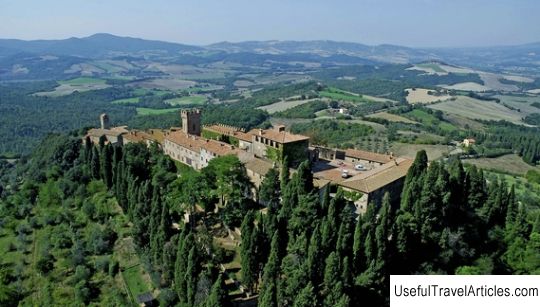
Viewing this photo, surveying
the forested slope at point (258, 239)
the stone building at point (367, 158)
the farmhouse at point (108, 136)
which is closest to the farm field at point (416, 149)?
the stone building at point (367, 158)

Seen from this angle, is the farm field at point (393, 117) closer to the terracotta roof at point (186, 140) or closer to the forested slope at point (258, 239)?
the terracotta roof at point (186, 140)

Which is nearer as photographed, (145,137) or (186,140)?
(186,140)

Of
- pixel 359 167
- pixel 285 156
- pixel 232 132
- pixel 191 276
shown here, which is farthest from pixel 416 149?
pixel 191 276

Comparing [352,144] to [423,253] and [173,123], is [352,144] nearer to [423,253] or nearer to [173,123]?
[173,123]

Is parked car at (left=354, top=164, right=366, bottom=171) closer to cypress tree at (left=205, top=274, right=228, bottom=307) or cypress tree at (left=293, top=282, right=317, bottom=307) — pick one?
cypress tree at (left=293, top=282, right=317, bottom=307)

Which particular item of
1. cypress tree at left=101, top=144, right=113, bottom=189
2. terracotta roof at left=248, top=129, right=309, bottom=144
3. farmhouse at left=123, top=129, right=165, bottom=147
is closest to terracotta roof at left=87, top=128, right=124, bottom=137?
farmhouse at left=123, top=129, right=165, bottom=147

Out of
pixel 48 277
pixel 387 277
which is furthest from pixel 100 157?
pixel 387 277

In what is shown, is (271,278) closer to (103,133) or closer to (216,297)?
(216,297)
